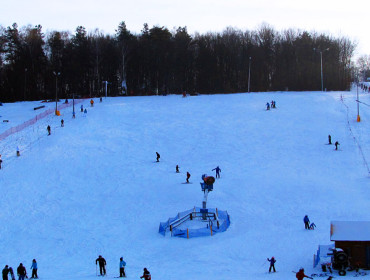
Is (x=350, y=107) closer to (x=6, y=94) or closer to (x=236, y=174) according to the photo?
(x=236, y=174)

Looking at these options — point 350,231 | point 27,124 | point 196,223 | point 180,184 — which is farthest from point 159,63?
point 350,231

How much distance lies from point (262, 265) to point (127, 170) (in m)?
19.4

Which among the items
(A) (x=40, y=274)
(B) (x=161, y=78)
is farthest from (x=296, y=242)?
(B) (x=161, y=78)

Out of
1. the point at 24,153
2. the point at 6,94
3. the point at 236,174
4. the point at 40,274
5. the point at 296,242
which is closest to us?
the point at 40,274

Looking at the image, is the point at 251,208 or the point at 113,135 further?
the point at 113,135

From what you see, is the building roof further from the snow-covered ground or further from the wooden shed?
the snow-covered ground

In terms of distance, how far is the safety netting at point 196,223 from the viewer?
27.6 meters

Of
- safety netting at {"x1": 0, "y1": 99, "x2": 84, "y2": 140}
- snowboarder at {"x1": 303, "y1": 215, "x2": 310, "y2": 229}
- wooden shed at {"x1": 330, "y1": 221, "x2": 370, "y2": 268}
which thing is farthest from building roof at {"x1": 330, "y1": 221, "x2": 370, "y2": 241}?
safety netting at {"x1": 0, "y1": 99, "x2": 84, "y2": 140}

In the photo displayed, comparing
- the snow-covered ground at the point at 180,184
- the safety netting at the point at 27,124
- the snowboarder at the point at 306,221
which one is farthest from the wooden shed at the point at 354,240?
the safety netting at the point at 27,124

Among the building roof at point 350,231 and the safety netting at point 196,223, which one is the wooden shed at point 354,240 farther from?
the safety netting at point 196,223

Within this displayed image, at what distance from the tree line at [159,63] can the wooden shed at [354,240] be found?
207ft

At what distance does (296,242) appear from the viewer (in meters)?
25.4

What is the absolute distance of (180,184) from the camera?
36.6 meters

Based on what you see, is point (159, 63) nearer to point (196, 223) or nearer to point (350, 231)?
point (196, 223)
